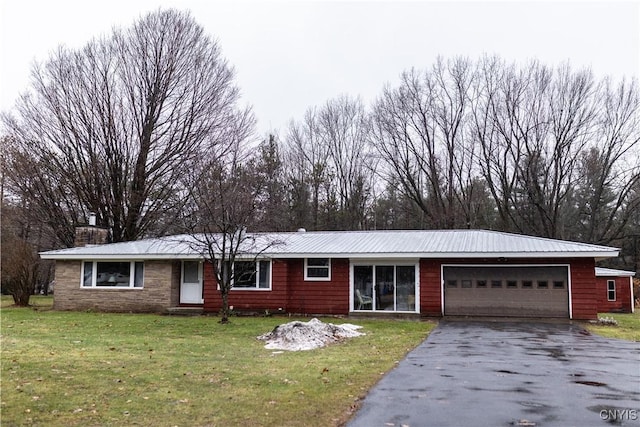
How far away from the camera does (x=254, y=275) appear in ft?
67.3

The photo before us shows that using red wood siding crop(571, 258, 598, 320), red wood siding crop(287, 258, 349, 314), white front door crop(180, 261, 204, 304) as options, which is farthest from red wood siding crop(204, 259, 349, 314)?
red wood siding crop(571, 258, 598, 320)

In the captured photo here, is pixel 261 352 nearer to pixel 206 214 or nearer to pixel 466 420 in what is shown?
pixel 466 420

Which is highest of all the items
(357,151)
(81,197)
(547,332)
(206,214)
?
(357,151)

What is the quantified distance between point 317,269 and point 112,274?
8314 mm

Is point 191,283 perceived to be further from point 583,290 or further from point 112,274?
point 583,290

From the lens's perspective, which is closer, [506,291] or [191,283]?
[506,291]

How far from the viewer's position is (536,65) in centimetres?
3403

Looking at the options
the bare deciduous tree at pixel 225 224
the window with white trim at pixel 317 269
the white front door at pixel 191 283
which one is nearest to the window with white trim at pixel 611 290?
the window with white trim at pixel 317 269

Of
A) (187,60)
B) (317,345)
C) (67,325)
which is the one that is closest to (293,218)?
(187,60)

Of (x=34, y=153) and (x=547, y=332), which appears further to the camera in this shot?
(x=34, y=153)

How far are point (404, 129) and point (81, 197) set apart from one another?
2067 centimetres

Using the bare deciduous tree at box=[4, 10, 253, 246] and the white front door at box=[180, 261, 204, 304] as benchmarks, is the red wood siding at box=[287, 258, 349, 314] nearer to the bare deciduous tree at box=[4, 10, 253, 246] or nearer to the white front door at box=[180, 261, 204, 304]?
the white front door at box=[180, 261, 204, 304]

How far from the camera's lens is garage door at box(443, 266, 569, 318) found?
1795 cm

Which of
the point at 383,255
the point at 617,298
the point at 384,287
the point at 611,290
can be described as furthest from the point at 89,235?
the point at 617,298
